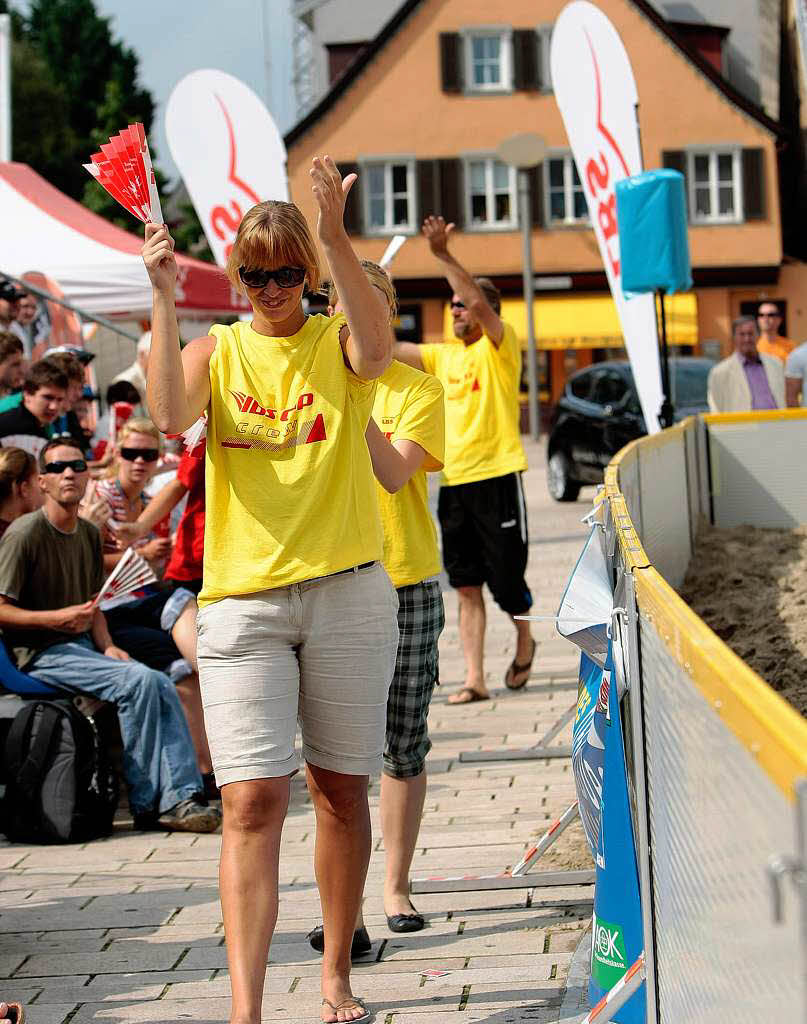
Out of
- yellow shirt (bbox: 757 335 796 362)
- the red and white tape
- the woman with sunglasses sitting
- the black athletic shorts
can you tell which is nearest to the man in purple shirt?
yellow shirt (bbox: 757 335 796 362)

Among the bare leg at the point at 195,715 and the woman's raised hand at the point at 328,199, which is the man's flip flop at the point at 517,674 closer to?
the bare leg at the point at 195,715

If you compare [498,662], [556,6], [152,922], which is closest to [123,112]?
[556,6]

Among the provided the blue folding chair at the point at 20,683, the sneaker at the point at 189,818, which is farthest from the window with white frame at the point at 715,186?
the sneaker at the point at 189,818

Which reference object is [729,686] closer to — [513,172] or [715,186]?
[513,172]

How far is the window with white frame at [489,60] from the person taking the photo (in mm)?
43500

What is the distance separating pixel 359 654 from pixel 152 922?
1.65m

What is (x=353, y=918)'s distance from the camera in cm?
401

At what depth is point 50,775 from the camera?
6070 millimetres

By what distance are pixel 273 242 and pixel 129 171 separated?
1.21 feet

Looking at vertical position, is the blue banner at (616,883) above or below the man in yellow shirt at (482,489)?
below

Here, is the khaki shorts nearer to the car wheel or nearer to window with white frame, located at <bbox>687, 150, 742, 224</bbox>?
the car wheel

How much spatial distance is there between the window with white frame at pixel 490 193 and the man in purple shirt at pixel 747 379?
31.2 meters

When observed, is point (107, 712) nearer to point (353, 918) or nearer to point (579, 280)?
point (353, 918)

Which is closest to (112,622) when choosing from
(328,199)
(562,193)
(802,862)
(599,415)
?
(328,199)
